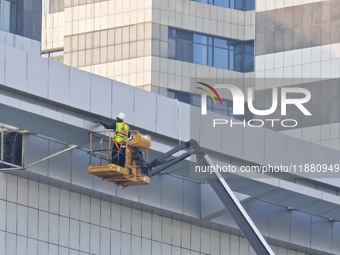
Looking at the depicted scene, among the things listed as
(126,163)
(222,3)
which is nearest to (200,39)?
(222,3)

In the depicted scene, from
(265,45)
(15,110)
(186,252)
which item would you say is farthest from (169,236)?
(265,45)

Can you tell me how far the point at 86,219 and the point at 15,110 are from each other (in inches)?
219

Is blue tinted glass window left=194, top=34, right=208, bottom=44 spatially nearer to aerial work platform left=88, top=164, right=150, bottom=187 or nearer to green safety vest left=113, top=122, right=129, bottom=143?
aerial work platform left=88, top=164, right=150, bottom=187

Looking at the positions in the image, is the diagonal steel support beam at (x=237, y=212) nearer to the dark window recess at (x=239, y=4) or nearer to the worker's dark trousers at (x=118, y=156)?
the worker's dark trousers at (x=118, y=156)

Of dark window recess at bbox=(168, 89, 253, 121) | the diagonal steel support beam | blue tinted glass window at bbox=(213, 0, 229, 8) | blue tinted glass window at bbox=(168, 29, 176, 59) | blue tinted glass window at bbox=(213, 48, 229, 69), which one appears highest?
the diagonal steel support beam

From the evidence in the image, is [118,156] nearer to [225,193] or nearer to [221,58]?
[225,193]

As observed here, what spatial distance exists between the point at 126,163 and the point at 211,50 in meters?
38.3

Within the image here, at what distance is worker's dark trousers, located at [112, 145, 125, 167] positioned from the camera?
144ft

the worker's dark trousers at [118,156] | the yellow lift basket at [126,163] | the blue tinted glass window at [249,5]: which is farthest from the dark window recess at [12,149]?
the blue tinted glass window at [249,5]

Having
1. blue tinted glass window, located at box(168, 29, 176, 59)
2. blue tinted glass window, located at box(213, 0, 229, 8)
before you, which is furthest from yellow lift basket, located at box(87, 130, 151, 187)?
blue tinted glass window, located at box(213, 0, 229, 8)

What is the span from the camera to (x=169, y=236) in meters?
50.7

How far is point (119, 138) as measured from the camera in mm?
43781

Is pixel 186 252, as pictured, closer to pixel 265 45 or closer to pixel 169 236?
pixel 169 236

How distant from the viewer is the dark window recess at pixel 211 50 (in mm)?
80812
